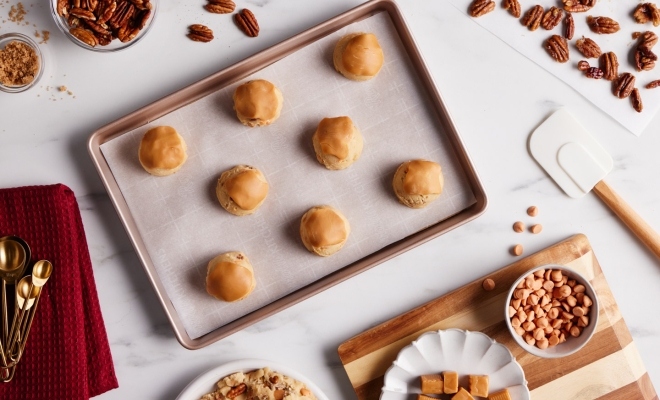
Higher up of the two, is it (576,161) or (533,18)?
(533,18)

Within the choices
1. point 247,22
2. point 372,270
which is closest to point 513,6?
point 247,22

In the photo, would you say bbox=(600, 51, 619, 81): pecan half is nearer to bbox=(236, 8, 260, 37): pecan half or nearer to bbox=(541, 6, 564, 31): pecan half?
bbox=(541, 6, 564, 31): pecan half

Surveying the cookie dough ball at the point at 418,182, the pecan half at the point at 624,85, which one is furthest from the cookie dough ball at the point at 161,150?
the pecan half at the point at 624,85

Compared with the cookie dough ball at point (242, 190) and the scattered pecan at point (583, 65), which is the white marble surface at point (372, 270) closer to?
the scattered pecan at point (583, 65)

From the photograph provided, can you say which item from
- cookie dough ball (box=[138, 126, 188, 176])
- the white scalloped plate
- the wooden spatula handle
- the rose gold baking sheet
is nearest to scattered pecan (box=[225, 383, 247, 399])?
the rose gold baking sheet

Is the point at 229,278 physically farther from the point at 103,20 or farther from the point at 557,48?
the point at 557,48

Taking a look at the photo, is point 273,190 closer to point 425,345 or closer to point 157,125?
point 157,125

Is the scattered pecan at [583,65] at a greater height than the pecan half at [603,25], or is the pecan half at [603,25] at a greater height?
the pecan half at [603,25]
